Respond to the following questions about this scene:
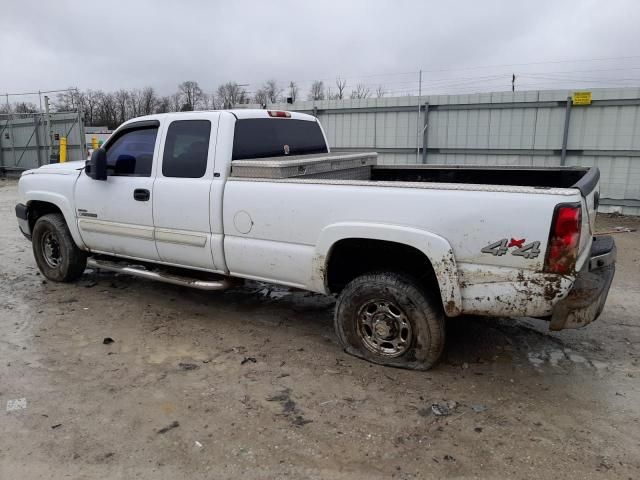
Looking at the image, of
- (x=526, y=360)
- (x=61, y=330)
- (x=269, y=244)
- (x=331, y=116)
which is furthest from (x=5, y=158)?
(x=526, y=360)

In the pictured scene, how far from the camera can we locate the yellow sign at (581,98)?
1066 centimetres

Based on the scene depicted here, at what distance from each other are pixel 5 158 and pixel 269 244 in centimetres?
2172

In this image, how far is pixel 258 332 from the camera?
15.7 ft

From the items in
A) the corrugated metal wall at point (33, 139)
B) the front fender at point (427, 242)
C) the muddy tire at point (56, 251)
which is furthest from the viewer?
the corrugated metal wall at point (33, 139)

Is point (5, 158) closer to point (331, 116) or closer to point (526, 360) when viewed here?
point (331, 116)

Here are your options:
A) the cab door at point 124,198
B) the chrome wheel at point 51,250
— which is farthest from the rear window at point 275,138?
the chrome wheel at point 51,250

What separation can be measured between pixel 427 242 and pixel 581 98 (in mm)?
9045

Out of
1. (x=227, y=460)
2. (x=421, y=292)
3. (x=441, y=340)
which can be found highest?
(x=421, y=292)

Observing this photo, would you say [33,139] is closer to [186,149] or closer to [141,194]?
[141,194]

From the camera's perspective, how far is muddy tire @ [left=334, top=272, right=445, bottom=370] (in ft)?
12.4

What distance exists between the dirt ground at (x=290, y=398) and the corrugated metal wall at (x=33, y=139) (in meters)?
15.9

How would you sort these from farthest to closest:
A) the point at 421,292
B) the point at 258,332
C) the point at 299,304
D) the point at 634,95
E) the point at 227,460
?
the point at 634,95
the point at 299,304
the point at 258,332
the point at 421,292
the point at 227,460

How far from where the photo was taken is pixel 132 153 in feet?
17.1

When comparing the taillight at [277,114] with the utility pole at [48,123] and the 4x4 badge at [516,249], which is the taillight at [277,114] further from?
the utility pole at [48,123]
